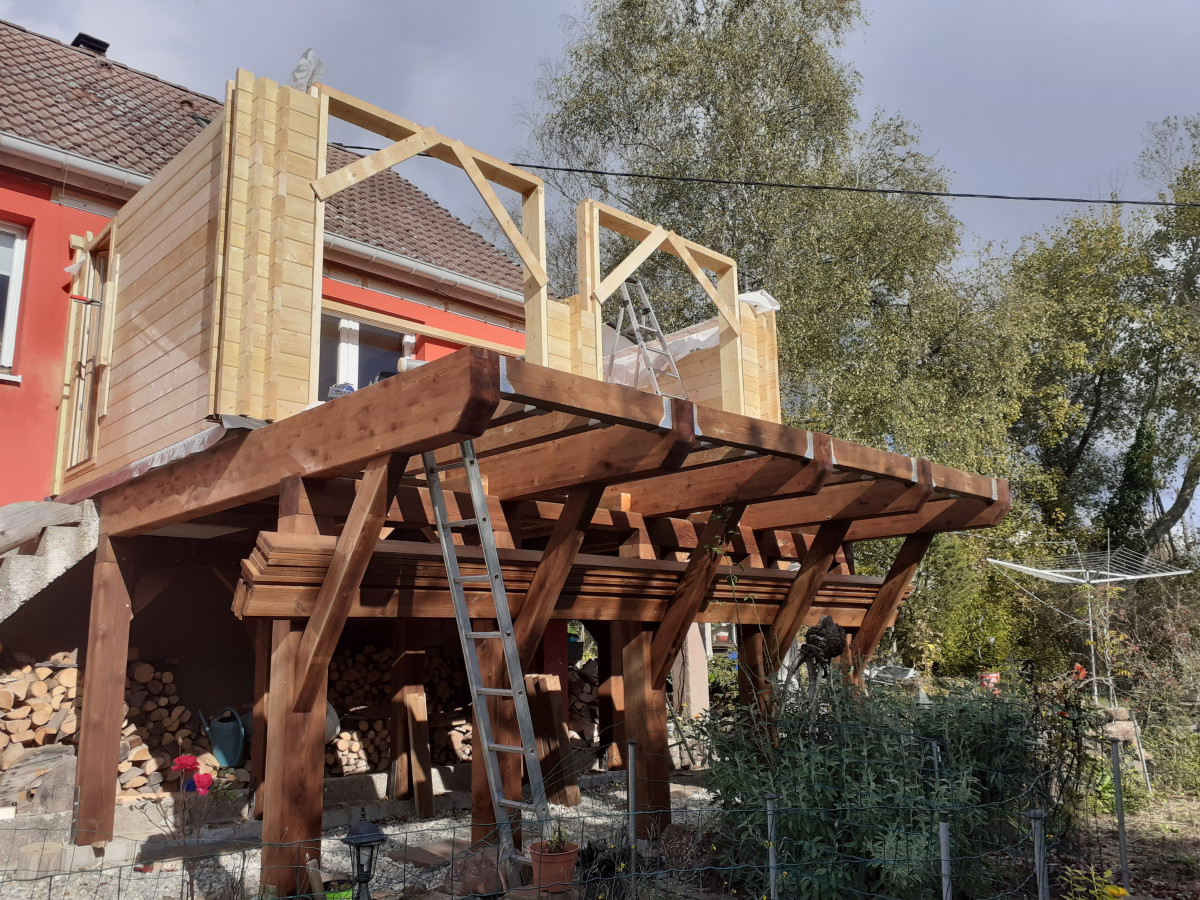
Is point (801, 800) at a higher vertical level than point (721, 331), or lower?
lower

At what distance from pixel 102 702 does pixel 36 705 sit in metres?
1.06

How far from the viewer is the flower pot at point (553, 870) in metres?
3.91

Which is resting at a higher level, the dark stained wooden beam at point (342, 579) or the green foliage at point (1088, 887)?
the dark stained wooden beam at point (342, 579)

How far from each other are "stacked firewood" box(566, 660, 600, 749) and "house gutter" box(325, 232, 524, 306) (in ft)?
13.6

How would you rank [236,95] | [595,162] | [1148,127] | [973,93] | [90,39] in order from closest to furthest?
1. [236,95]
2. [90,39]
3. [595,162]
4. [1148,127]
5. [973,93]

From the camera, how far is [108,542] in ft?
20.1

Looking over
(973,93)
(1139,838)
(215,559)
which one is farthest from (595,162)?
(973,93)

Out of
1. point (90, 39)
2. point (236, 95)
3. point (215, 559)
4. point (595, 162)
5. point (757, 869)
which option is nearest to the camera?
point (757, 869)

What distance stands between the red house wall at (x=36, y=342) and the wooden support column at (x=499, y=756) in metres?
4.22

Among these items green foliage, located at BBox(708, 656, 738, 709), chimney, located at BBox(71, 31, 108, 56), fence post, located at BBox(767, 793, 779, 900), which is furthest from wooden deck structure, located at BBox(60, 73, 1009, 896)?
green foliage, located at BBox(708, 656, 738, 709)

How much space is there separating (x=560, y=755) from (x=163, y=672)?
3.19 meters

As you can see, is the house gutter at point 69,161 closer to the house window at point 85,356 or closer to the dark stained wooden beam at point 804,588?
the house window at point 85,356

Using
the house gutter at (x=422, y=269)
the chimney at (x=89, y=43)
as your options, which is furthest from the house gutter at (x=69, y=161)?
the chimney at (x=89, y=43)

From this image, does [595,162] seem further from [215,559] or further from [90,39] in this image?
[215,559]
